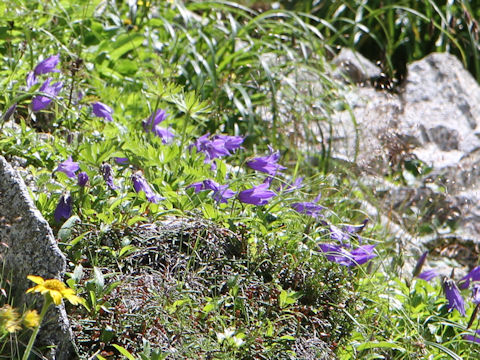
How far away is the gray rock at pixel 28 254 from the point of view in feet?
7.34

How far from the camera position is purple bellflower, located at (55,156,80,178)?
2840 millimetres

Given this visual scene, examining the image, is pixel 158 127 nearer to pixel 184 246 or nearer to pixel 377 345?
pixel 184 246

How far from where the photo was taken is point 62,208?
101 inches

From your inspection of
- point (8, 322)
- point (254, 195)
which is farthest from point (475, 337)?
point (8, 322)

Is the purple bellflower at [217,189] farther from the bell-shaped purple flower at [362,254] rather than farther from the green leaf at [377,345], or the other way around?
the green leaf at [377,345]

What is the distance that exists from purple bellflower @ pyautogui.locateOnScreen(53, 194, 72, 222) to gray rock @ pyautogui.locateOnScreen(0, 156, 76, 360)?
0.20 metres

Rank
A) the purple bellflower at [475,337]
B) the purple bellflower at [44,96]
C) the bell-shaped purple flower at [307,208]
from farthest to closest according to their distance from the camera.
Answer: the purple bellflower at [44,96] < the bell-shaped purple flower at [307,208] < the purple bellflower at [475,337]

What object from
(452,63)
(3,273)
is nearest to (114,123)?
(3,273)

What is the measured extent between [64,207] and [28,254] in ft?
0.97

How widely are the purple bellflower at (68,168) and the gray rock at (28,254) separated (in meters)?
0.42

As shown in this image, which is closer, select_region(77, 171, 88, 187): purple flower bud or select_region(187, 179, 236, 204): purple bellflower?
select_region(77, 171, 88, 187): purple flower bud

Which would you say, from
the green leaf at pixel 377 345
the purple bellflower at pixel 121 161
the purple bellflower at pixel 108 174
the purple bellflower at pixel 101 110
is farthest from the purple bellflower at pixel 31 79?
the green leaf at pixel 377 345

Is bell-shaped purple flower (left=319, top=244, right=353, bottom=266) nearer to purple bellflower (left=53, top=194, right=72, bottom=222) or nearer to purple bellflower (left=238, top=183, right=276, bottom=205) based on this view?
purple bellflower (left=238, top=183, right=276, bottom=205)

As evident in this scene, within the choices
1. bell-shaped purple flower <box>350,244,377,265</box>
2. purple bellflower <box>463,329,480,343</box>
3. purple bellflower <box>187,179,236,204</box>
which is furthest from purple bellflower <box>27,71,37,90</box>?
purple bellflower <box>463,329,480,343</box>
